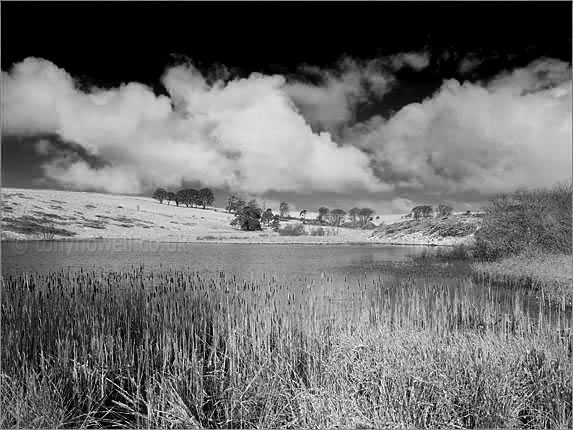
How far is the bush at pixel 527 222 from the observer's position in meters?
21.5

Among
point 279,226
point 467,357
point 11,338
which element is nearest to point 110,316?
point 11,338

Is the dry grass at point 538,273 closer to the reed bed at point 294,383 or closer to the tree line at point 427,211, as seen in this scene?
the reed bed at point 294,383

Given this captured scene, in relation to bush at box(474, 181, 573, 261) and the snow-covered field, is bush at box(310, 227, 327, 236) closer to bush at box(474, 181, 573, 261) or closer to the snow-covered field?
the snow-covered field

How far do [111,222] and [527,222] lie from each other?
48038 mm

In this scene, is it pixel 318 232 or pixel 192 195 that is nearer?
pixel 318 232

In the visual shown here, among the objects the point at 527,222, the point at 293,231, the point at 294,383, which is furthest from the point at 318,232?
the point at 294,383

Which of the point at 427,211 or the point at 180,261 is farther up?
the point at 427,211

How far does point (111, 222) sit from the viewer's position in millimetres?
51625

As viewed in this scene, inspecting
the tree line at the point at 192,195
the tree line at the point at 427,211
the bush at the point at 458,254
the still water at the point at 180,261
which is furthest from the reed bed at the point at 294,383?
the tree line at the point at 192,195

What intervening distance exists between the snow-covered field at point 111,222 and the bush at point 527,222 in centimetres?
2839

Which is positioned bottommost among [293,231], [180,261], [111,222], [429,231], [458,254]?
[180,261]

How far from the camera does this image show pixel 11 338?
6055mm

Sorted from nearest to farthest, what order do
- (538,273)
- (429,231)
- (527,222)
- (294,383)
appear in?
(294,383) → (538,273) → (527,222) → (429,231)

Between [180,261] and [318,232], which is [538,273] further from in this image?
[318,232]
